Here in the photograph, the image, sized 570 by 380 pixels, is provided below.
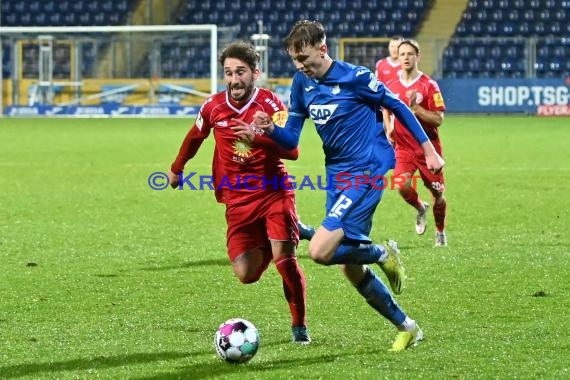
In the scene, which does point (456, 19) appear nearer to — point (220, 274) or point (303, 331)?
point (220, 274)

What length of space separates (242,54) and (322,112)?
0.53 meters

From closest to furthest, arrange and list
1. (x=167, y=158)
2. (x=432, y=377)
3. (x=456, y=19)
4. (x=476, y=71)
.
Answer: (x=432, y=377) → (x=167, y=158) → (x=476, y=71) → (x=456, y=19)

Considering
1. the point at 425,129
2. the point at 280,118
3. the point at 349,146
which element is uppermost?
the point at 280,118

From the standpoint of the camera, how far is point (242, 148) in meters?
6.53

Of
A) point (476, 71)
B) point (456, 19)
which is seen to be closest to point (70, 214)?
point (476, 71)

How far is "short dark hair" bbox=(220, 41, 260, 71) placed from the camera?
619 cm

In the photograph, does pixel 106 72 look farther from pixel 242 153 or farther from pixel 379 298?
pixel 379 298

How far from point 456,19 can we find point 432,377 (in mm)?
34609

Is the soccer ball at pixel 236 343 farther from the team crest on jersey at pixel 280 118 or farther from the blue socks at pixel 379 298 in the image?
the team crest on jersey at pixel 280 118

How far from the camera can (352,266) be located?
6055mm

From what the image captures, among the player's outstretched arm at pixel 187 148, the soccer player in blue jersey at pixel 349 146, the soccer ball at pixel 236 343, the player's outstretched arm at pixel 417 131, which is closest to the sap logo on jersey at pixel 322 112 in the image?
the soccer player in blue jersey at pixel 349 146

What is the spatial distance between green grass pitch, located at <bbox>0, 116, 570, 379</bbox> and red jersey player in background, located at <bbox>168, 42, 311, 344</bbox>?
378 millimetres

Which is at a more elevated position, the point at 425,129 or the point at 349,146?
the point at 349,146

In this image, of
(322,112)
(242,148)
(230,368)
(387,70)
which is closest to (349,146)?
(322,112)
